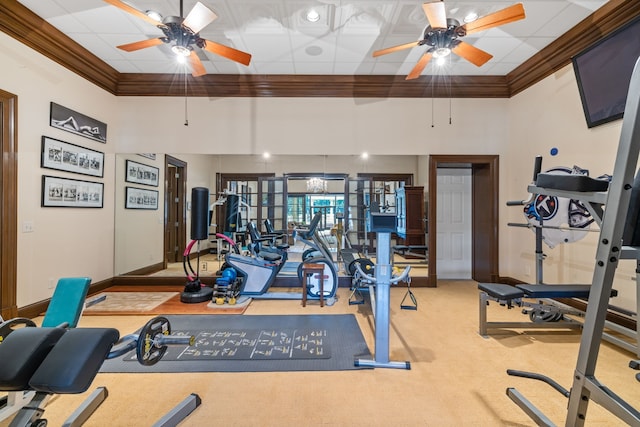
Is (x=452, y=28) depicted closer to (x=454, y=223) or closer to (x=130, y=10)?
(x=130, y=10)

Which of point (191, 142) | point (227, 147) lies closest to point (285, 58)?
point (227, 147)

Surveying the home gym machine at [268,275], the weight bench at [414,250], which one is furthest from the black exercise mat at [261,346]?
→ the weight bench at [414,250]

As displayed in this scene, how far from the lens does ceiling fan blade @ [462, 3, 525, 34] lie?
268 cm

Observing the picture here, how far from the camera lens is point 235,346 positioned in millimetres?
2904

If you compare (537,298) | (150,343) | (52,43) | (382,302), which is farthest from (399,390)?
(52,43)

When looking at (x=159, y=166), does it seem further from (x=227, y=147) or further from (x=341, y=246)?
(x=341, y=246)

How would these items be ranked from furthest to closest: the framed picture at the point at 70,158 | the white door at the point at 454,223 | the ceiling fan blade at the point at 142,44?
the white door at the point at 454,223 < the framed picture at the point at 70,158 < the ceiling fan blade at the point at 142,44

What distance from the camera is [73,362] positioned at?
1.13 m

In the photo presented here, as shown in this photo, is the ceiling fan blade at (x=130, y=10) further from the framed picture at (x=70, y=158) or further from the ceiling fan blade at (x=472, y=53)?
the ceiling fan blade at (x=472, y=53)

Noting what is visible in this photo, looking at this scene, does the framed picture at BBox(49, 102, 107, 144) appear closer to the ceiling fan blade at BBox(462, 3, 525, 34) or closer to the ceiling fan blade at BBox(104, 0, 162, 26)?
the ceiling fan blade at BBox(104, 0, 162, 26)

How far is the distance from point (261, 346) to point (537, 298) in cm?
293

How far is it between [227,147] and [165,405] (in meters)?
4.16

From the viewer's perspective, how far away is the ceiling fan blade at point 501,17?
268 cm

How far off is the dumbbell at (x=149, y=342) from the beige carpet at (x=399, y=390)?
671mm
